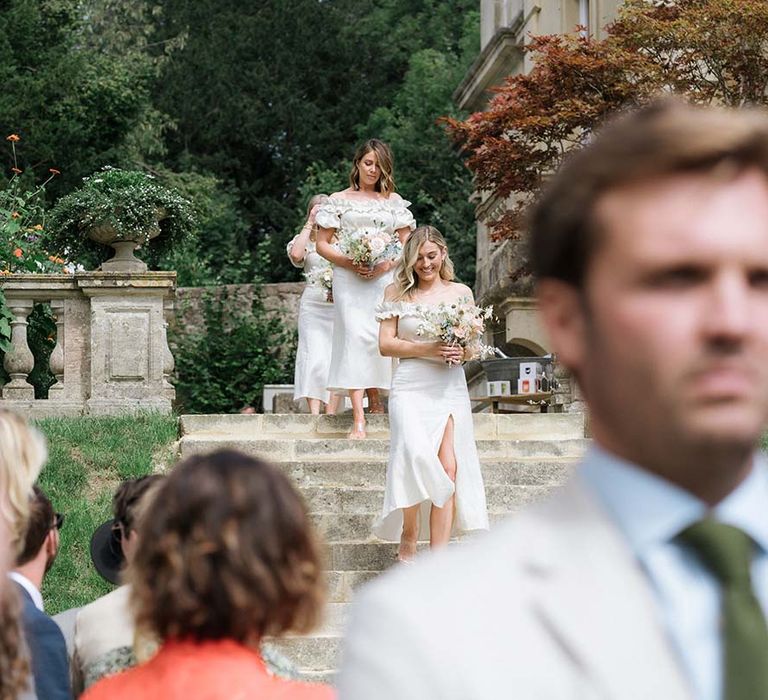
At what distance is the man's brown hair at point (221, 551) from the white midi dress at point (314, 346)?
10.3 metres

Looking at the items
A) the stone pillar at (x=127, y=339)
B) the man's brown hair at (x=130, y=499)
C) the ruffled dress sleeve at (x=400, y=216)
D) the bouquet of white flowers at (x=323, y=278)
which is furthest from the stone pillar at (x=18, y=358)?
the man's brown hair at (x=130, y=499)

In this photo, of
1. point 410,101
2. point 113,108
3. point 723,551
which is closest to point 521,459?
point 723,551

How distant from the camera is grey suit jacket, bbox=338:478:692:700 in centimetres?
127

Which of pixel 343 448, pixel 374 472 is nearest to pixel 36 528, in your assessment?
pixel 374 472

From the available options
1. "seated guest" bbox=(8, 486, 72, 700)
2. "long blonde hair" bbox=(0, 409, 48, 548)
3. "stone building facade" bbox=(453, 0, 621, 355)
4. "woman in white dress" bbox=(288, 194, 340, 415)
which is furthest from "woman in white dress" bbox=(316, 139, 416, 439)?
"long blonde hair" bbox=(0, 409, 48, 548)

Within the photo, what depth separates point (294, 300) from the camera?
71.9 ft

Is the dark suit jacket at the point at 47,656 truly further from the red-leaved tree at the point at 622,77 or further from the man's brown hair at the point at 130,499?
the red-leaved tree at the point at 622,77

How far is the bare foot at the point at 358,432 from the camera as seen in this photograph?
11391mm

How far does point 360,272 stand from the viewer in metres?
11.5

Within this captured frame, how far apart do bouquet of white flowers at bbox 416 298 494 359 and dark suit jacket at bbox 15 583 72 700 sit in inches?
208

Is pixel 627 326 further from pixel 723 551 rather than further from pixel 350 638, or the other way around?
pixel 350 638

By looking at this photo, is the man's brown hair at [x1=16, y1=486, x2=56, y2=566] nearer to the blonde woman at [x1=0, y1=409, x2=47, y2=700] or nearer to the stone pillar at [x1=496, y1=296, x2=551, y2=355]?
the blonde woman at [x1=0, y1=409, x2=47, y2=700]

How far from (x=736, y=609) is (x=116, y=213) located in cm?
1236

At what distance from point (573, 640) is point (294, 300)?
815 inches
